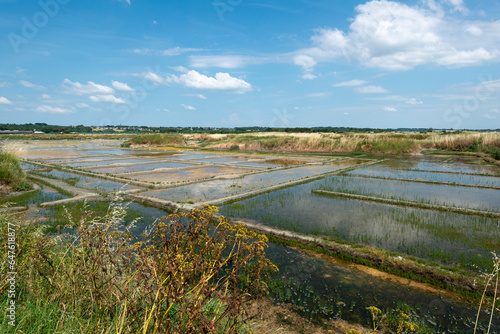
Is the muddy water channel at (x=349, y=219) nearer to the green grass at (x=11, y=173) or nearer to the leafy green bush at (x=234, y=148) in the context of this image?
the green grass at (x=11, y=173)

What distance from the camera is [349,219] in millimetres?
8078

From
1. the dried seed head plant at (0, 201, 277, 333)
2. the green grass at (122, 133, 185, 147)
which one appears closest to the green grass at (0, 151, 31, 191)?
the dried seed head plant at (0, 201, 277, 333)

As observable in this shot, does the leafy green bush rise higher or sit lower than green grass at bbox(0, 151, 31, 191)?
higher

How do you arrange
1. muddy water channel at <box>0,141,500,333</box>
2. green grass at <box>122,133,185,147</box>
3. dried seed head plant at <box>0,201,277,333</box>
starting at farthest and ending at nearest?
1. green grass at <box>122,133,185,147</box>
2. muddy water channel at <box>0,141,500,333</box>
3. dried seed head plant at <box>0,201,277,333</box>

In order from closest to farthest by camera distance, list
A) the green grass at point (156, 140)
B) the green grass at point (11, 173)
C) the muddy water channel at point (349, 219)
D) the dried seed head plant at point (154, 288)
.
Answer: the dried seed head plant at point (154, 288)
the muddy water channel at point (349, 219)
the green grass at point (11, 173)
the green grass at point (156, 140)

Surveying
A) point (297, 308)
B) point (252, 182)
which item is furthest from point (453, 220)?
point (252, 182)

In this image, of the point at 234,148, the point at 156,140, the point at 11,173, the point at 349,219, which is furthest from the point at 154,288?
the point at 156,140

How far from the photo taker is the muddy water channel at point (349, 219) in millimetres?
4258

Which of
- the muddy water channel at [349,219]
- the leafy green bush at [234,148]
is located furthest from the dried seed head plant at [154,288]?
the leafy green bush at [234,148]

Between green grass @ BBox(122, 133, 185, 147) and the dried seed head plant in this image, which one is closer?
the dried seed head plant

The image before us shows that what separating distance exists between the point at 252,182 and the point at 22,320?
11882 millimetres

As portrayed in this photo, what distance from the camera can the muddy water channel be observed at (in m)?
4.26

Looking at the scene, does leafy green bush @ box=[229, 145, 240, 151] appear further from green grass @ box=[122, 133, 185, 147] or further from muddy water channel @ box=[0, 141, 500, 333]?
muddy water channel @ box=[0, 141, 500, 333]

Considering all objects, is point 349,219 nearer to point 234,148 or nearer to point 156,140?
point 234,148
